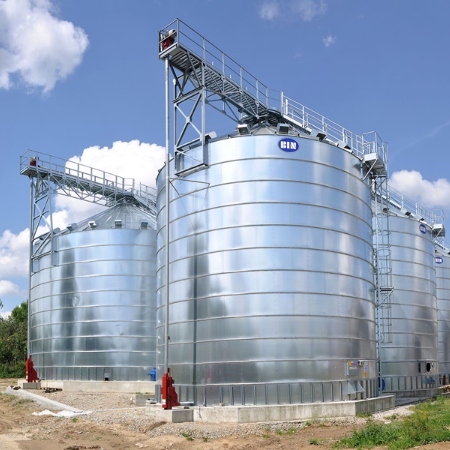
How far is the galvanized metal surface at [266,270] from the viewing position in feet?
80.6

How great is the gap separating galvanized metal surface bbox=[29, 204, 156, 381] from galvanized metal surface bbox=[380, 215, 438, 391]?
15.5 meters

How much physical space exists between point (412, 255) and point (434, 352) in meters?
6.31

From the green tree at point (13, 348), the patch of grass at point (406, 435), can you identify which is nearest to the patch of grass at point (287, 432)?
the patch of grass at point (406, 435)

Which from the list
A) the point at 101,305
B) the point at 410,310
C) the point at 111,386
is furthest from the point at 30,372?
the point at 410,310

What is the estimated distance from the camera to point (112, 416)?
2625 centimetres

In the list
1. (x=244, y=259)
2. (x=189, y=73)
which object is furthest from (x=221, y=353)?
(x=189, y=73)

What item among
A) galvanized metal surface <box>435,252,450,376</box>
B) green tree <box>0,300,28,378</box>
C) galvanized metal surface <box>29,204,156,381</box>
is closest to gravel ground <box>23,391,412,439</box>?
galvanized metal surface <box>29,204,156,381</box>

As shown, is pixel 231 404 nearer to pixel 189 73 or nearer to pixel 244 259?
pixel 244 259

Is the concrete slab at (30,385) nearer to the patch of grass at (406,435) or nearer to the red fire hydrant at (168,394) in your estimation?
the red fire hydrant at (168,394)

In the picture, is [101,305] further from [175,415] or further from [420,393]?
[420,393]

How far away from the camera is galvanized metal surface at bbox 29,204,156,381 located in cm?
4103

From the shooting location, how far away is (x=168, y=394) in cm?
2417

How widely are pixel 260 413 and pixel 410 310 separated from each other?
16.5 metres

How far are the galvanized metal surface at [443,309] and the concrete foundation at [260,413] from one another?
21341mm
